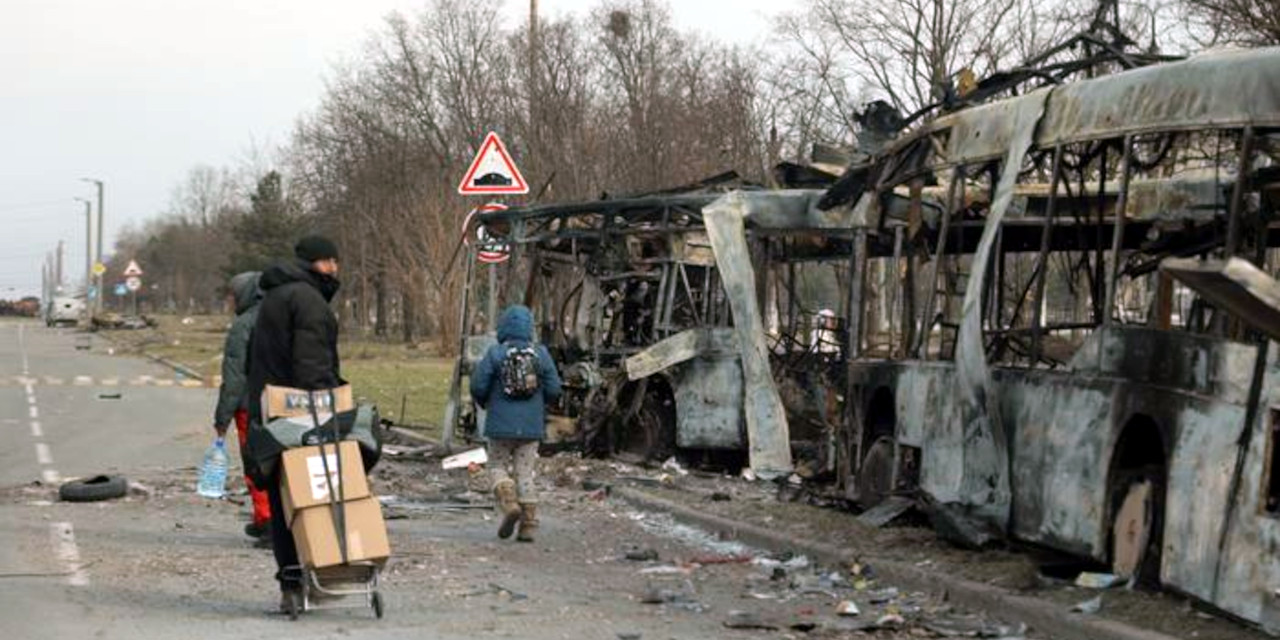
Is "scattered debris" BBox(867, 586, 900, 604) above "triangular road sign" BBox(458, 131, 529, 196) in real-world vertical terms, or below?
below

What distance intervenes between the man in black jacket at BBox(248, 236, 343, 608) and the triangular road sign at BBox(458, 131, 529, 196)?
8858 millimetres

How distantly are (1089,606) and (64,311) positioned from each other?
91140 millimetres

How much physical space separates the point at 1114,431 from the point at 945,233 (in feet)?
8.95

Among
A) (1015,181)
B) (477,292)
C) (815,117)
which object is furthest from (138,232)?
(1015,181)

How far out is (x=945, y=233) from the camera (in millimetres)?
10375

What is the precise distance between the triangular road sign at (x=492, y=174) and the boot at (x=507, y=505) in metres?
6.31

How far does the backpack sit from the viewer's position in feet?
35.1

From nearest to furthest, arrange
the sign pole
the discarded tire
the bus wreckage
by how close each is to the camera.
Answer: the bus wreckage → the discarded tire → the sign pole

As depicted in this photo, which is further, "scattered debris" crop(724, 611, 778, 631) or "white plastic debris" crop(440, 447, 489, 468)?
"white plastic debris" crop(440, 447, 489, 468)

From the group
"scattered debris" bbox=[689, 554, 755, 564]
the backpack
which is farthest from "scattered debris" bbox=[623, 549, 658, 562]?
the backpack

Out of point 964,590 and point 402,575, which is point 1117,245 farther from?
point 402,575

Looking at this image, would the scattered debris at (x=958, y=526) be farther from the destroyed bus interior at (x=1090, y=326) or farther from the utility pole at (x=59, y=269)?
the utility pole at (x=59, y=269)

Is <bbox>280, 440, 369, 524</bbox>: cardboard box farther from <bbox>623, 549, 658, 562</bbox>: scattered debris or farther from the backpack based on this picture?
the backpack

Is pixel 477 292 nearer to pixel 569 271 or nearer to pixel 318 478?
pixel 569 271
